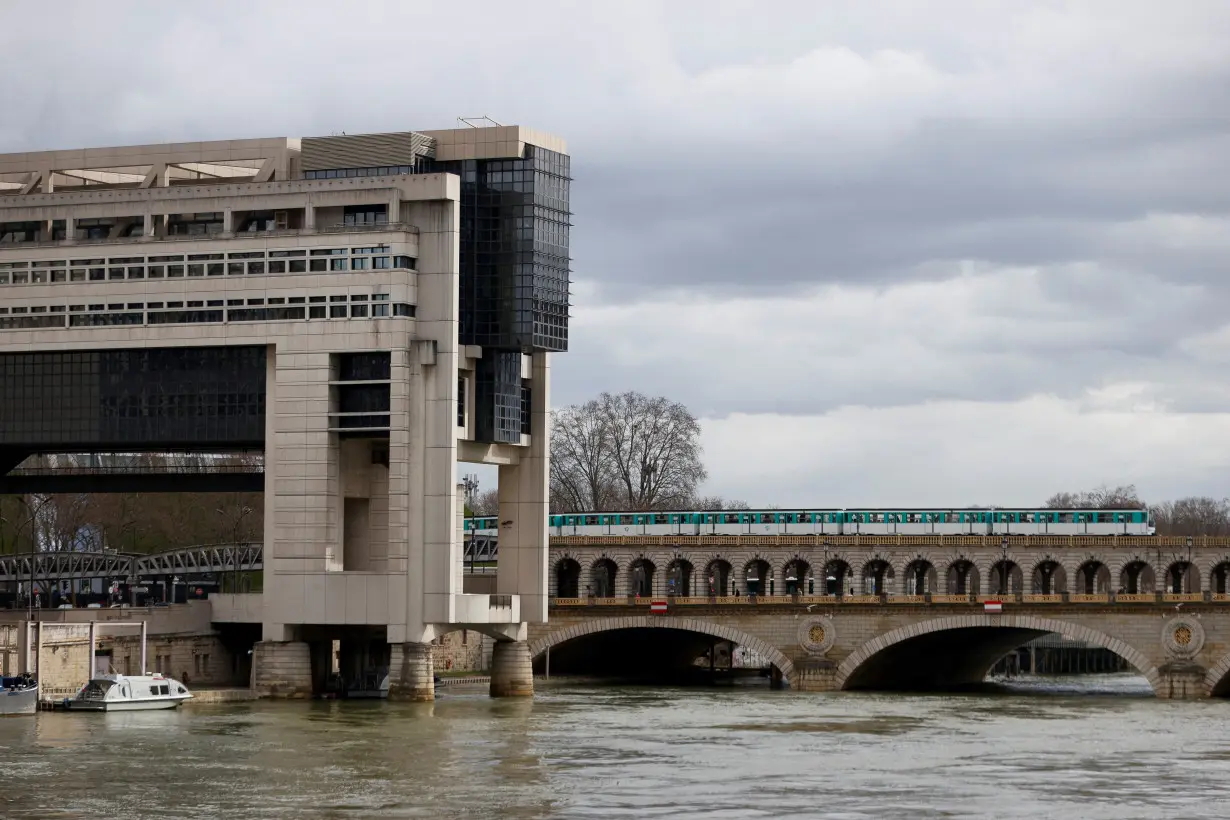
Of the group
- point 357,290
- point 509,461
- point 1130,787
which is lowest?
point 1130,787

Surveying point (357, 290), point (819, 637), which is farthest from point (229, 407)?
point (819, 637)

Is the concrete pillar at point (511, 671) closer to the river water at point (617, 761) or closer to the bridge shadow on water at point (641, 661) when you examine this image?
the river water at point (617, 761)

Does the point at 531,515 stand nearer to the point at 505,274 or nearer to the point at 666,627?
the point at 505,274

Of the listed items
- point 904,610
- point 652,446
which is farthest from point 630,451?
point 904,610

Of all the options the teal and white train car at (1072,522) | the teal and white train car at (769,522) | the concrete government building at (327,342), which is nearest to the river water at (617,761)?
the concrete government building at (327,342)

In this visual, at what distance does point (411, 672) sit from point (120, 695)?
620 inches

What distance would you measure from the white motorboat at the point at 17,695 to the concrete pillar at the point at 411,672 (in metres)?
19.4

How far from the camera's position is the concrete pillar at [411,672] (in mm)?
109688

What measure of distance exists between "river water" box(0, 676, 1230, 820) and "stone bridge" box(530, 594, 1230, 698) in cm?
833

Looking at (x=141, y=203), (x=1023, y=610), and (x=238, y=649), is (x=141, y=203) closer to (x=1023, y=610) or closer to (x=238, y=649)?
(x=238, y=649)

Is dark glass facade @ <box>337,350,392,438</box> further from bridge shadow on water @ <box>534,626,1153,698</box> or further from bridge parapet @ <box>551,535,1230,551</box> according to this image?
bridge parapet @ <box>551,535,1230,551</box>

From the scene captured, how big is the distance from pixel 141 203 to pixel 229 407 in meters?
11.1

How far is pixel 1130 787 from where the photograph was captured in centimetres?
7444

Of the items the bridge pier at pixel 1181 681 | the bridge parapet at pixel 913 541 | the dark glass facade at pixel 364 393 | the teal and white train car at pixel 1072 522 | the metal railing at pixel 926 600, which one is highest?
the dark glass facade at pixel 364 393
